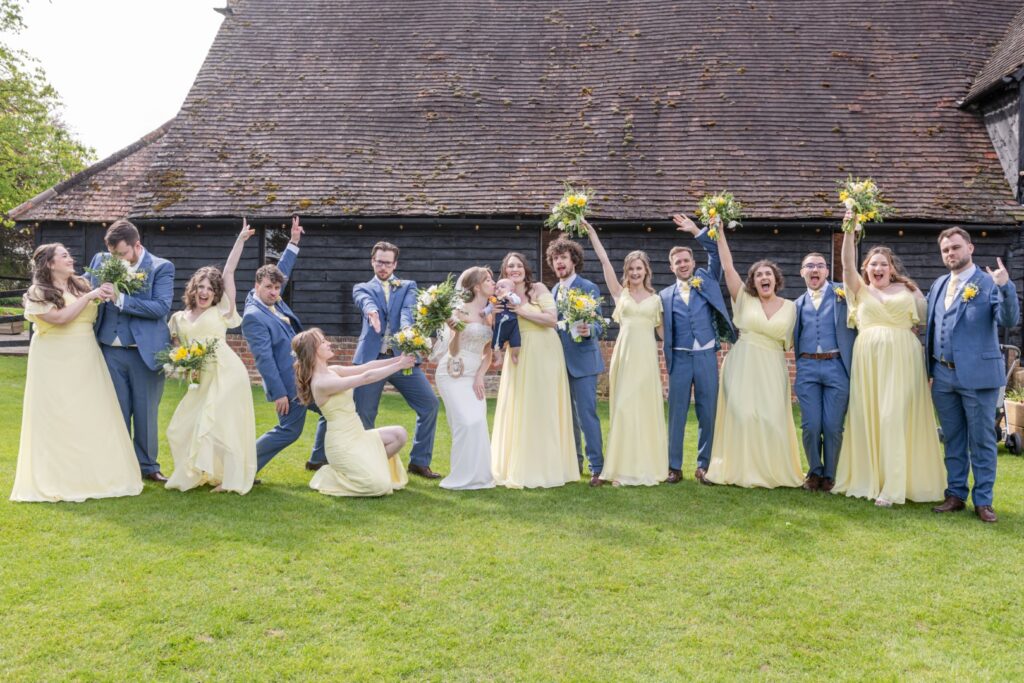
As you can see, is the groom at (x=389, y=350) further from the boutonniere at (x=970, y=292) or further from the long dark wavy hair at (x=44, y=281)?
the boutonniere at (x=970, y=292)

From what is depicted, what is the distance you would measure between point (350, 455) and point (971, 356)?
4.90m

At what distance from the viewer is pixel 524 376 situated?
7152 millimetres

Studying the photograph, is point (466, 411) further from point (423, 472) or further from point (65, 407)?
point (65, 407)

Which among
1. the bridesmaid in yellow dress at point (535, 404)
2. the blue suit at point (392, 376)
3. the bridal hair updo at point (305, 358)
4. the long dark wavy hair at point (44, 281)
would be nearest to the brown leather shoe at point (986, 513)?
the bridesmaid in yellow dress at point (535, 404)

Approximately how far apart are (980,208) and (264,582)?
44.6 ft

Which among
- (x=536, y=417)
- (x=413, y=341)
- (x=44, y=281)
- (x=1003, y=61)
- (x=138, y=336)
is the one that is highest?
(x=1003, y=61)

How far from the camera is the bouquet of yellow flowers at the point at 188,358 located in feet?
21.2

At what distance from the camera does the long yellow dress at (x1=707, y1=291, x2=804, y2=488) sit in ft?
23.2

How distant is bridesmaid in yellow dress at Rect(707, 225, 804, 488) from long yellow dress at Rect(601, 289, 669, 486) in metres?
0.64

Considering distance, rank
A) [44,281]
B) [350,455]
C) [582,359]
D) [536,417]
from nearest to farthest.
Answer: [44,281], [350,455], [536,417], [582,359]

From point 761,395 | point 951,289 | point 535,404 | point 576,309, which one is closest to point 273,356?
point 535,404

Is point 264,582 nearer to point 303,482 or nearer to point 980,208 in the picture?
point 303,482

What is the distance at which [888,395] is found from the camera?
649 cm

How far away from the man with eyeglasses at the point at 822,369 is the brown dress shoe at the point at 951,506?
89 cm
